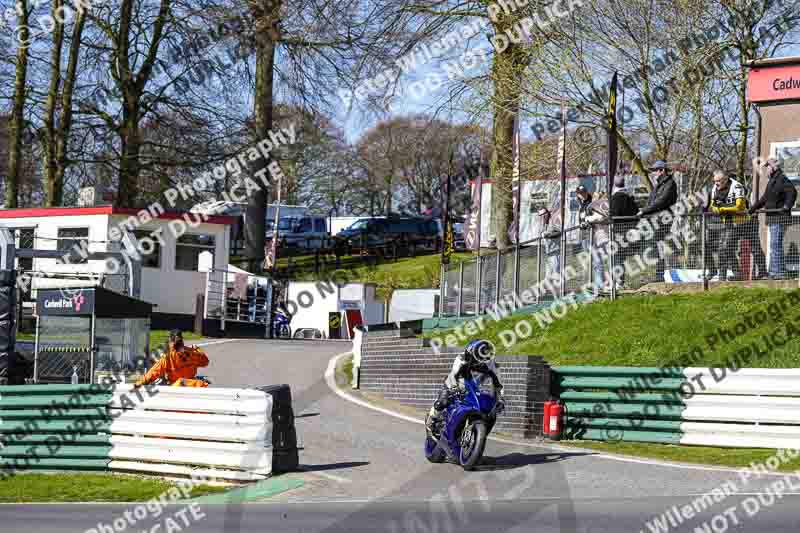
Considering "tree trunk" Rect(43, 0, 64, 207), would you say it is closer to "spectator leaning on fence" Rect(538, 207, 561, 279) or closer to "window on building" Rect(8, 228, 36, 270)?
"window on building" Rect(8, 228, 36, 270)

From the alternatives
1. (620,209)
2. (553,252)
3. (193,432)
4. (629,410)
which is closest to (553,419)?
(629,410)

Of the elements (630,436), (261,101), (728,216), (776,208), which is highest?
(261,101)

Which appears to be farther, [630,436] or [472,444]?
[630,436]

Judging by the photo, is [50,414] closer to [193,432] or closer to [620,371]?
[193,432]

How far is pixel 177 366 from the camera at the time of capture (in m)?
15.8

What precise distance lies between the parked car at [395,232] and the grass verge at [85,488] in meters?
39.3

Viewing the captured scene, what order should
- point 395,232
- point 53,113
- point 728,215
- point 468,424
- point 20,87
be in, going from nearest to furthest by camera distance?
point 468,424 → point 728,215 → point 20,87 → point 53,113 → point 395,232

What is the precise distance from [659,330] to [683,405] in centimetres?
317

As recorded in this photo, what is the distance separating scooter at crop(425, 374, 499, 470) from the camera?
1290 centimetres

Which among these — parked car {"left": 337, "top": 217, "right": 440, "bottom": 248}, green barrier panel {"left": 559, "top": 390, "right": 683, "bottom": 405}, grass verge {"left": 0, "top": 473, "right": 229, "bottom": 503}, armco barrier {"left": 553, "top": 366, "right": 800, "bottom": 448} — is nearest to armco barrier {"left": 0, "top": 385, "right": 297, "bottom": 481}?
grass verge {"left": 0, "top": 473, "right": 229, "bottom": 503}

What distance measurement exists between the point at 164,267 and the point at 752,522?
27984 millimetres

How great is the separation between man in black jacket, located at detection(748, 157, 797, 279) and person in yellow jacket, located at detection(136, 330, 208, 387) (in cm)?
870

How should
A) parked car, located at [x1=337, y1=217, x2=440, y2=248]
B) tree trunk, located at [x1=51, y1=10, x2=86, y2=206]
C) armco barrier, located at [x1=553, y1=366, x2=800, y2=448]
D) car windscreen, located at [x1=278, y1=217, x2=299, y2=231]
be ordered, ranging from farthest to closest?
car windscreen, located at [x1=278, y1=217, x2=299, y2=231] < parked car, located at [x1=337, y1=217, x2=440, y2=248] < tree trunk, located at [x1=51, y1=10, x2=86, y2=206] < armco barrier, located at [x1=553, y1=366, x2=800, y2=448]

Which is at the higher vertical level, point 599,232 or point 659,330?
point 599,232
